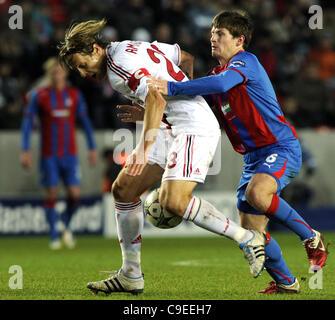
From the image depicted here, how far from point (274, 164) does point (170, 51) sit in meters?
1.07

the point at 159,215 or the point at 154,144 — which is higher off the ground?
the point at 154,144

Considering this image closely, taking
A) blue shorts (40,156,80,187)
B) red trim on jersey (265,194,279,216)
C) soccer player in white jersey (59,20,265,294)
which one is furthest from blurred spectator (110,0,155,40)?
red trim on jersey (265,194,279,216)

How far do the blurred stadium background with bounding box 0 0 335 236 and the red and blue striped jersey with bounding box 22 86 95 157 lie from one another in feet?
4.21

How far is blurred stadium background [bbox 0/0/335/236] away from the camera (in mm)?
12067

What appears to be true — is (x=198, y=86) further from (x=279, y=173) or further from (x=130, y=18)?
(x=130, y=18)

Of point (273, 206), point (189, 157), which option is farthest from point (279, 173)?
point (189, 157)

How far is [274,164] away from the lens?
215 inches

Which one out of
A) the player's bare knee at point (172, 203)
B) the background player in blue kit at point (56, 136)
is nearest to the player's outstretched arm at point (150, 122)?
the player's bare knee at point (172, 203)

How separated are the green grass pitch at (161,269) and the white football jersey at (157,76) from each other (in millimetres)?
1152

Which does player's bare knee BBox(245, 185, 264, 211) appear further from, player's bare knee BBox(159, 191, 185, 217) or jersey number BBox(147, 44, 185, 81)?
jersey number BBox(147, 44, 185, 81)

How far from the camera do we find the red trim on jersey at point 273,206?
536 cm

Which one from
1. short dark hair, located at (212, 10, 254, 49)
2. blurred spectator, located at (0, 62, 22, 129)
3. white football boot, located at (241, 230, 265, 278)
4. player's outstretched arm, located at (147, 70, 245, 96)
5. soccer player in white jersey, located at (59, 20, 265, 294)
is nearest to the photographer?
white football boot, located at (241, 230, 265, 278)

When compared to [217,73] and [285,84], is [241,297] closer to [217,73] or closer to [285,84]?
[217,73]
